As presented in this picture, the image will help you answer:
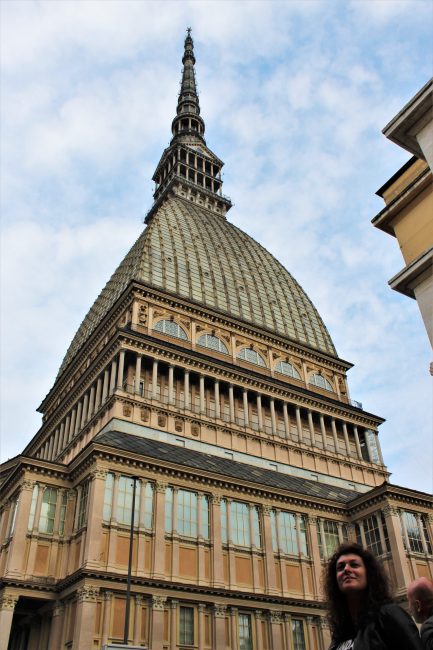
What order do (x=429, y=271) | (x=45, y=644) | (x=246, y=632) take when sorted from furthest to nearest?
(x=246, y=632) → (x=45, y=644) → (x=429, y=271)

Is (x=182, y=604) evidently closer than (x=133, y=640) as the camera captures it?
No

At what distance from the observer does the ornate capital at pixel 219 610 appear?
38.9 meters

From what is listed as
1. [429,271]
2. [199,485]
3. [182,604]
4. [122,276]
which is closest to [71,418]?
[122,276]

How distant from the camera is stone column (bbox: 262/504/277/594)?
42438 mm

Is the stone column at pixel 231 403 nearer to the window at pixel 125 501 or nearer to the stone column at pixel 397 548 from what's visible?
the stone column at pixel 397 548

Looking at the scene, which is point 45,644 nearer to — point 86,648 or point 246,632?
point 86,648

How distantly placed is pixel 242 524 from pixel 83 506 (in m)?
11.9

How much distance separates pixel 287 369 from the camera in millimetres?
70125

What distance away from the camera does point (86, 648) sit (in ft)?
109

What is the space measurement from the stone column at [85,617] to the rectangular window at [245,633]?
418 inches

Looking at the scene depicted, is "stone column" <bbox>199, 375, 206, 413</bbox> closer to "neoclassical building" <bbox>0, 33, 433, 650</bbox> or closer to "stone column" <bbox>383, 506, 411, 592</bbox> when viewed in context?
"neoclassical building" <bbox>0, 33, 433, 650</bbox>

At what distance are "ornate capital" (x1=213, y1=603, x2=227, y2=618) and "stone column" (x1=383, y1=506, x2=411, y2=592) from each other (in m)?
13.5

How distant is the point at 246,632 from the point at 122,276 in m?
45.1

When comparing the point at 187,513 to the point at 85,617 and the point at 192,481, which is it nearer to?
the point at 192,481
